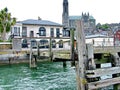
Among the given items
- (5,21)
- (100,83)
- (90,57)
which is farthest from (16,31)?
(100,83)

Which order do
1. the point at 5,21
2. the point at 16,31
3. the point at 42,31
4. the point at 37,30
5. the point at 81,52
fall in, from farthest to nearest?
1. the point at 42,31
2. the point at 37,30
3. the point at 16,31
4. the point at 5,21
5. the point at 81,52

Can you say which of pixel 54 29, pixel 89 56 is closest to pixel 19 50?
pixel 54 29

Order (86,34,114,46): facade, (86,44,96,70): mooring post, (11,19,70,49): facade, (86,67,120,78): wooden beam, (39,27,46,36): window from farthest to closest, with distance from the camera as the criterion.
→ (39,27,46,36): window < (11,19,70,49): facade < (86,34,114,46): facade < (86,44,96,70): mooring post < (86,67,120,78): wooden beam

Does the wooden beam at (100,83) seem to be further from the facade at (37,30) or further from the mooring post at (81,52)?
the facade at (37,30)

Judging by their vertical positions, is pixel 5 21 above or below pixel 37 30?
above

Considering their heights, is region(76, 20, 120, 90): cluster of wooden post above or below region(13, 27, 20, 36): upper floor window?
below

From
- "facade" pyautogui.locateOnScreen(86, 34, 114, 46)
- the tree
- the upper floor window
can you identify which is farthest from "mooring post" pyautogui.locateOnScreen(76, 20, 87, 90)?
the upper floor window

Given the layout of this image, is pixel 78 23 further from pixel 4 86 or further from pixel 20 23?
pixel 20 23

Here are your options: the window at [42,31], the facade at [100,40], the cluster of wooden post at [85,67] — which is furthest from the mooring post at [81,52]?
the window at [42,31]

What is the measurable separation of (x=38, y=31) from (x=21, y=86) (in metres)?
34.5

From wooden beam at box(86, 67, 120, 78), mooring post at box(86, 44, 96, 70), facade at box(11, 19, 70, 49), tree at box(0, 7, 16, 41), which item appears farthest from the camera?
facade at box(11, 19, 70, 49)

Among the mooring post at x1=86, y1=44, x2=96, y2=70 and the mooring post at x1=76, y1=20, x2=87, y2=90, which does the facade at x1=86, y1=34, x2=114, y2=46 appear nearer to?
the mooring post at x1=86, y1=44, x2=96, y2=70

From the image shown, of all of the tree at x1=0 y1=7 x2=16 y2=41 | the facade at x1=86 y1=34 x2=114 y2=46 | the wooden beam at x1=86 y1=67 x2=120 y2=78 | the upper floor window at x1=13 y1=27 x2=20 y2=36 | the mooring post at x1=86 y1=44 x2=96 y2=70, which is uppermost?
the tree at x1=0 y1=7 x2=16 y2=41

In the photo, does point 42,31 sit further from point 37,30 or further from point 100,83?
point 100,83
